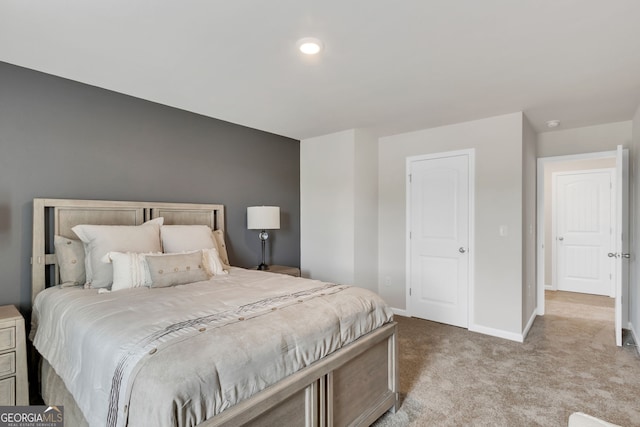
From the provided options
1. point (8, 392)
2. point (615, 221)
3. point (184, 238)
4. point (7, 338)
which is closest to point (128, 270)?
point (184, 238)

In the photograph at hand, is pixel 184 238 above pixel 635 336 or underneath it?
above

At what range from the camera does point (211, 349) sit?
1.26 meters

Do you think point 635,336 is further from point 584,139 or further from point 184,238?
point 184,238

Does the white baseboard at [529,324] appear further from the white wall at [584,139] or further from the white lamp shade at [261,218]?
the white lamp shade at [261,218]

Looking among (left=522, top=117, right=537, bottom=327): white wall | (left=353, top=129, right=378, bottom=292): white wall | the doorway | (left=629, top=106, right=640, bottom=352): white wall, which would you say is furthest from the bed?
(left=629, top=106, right=640, bottom=352): white wall

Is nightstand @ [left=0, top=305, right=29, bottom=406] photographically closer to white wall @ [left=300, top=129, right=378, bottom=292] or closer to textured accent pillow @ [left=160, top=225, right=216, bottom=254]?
textured accent pillow @ [left=160, top=225, right=216, bottom=254]

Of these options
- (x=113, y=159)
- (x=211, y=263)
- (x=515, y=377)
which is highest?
(x=113, y=159)

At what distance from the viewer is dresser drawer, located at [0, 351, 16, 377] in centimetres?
194

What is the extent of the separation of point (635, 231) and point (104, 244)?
5025 mm

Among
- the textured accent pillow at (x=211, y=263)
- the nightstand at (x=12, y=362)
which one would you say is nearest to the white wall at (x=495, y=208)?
the textured accent pillow at (x=211, y=263)

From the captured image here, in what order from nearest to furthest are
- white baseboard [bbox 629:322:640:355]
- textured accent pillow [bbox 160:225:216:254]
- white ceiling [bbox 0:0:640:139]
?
white ceiling [bbox 0:0:640:139] → textured accent pillow [bbox 160:225:216:254] → white baseboard [bbox 629:322:640:355]

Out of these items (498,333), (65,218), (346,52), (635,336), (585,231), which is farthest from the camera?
(585,231)

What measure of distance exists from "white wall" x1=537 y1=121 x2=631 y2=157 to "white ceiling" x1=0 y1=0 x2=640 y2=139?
0.64m

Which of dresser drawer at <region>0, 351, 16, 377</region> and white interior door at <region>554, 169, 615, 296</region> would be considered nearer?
dresser drawer at <region>0, 351, 16, 377</region>
